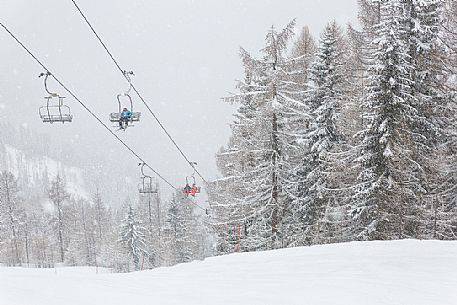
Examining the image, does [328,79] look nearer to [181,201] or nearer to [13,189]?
[181,201]

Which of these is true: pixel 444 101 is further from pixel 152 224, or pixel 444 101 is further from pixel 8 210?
pixel 152 224

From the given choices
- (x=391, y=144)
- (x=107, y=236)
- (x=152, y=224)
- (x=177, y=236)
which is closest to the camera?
(x=391, y=144)

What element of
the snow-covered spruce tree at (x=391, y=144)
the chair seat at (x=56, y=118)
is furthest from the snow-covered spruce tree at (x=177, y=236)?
the chair seat at (x=56, y=118)

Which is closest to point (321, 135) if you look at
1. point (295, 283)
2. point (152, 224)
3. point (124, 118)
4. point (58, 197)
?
point (124, 118)

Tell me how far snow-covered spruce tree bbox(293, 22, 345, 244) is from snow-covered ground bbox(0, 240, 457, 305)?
7.53 m

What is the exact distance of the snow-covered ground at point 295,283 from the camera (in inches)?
249

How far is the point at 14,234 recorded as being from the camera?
46094mm

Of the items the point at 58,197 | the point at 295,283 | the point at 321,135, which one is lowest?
the point at 295,283

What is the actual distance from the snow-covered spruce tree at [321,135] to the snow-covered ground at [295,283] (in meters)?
7.53

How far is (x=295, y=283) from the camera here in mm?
7629

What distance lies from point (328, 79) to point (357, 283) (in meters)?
13.2

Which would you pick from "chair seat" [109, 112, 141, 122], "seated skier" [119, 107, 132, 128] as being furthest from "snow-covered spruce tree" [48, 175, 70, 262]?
"seated skier" [119, 107, 132, 128]

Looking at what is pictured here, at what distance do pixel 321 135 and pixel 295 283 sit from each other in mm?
12120

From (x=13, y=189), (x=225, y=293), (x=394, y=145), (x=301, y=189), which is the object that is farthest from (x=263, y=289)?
(x=13, y=189)
